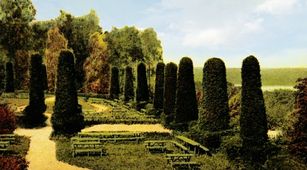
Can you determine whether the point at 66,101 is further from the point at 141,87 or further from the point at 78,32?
the point at 78,32

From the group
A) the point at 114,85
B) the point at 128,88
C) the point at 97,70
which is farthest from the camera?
the point at 97,70

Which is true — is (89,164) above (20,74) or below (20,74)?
below

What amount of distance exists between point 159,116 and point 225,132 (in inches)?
637

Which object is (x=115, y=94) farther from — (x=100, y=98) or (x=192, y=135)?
(x=192, y=135)

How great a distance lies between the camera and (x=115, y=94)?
62.5 metres

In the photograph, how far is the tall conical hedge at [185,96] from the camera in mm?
33844

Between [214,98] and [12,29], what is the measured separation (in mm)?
54632

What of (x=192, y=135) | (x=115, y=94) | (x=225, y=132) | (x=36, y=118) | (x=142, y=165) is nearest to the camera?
(x=142, y=165)

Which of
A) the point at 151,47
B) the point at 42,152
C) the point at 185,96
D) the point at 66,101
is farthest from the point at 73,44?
the point at 42,152

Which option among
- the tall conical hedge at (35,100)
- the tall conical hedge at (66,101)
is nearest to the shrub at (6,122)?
the tall conical hedge at (66,101)

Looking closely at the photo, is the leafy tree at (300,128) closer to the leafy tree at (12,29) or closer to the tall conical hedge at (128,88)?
the tall conical hedge at (128,88)

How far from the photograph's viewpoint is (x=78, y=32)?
84062 millimetres

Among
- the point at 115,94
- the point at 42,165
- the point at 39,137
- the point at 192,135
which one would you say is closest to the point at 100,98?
the point at 115,94

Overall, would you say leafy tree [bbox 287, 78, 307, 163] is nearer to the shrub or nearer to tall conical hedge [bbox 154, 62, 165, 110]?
the shrub
